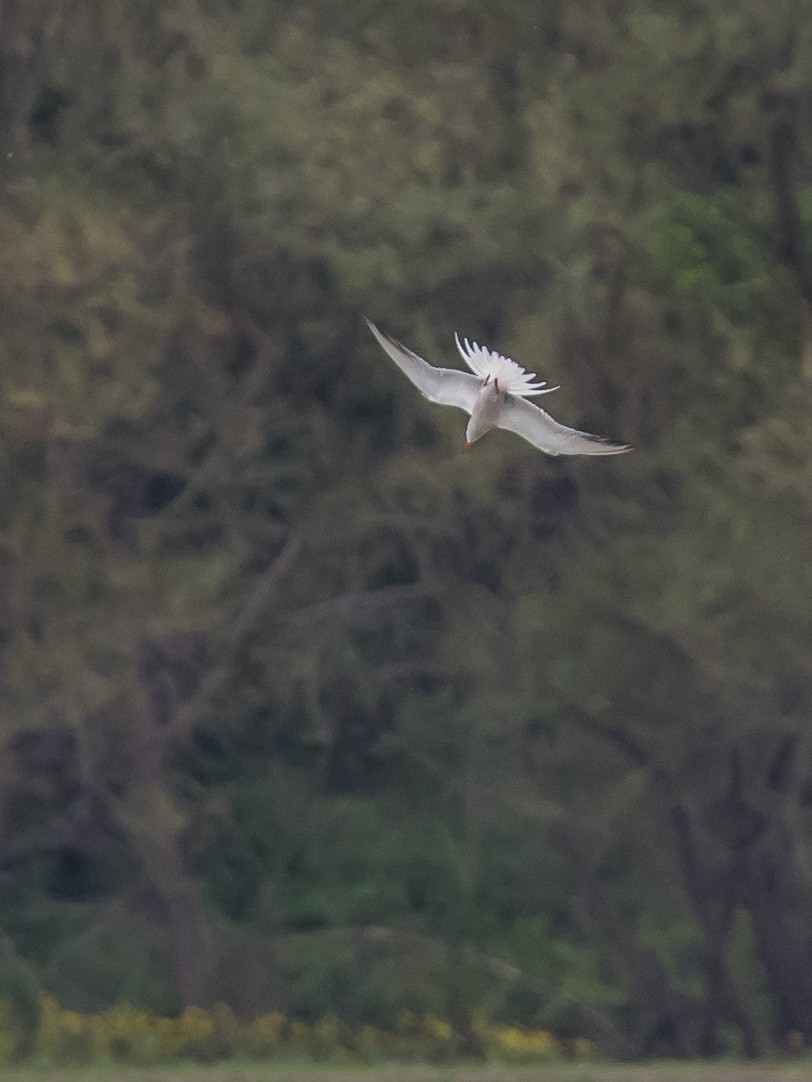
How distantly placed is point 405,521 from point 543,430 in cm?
863

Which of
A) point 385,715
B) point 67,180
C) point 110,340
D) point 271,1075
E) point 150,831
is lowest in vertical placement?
point 271,1075

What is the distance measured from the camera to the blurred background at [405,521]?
53.3 ft

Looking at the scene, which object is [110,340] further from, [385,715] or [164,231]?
[385,715]

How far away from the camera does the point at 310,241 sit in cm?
1675

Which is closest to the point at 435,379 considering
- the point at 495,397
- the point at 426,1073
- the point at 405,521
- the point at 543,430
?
the point at 495,397

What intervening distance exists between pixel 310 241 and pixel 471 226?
43.5 inches

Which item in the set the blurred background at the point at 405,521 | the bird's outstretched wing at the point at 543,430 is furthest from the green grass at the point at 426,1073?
the bird's outstretched wing at the point at 543,430

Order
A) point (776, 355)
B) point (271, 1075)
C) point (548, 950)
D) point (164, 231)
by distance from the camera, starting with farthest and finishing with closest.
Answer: point (548, 950)
point (164, 231)
point (776, 355)
point (271, 1075)

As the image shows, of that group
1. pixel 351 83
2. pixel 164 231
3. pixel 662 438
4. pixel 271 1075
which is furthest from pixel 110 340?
pixel 271 1075

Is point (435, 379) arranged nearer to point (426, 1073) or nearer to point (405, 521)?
point (426, 1073)

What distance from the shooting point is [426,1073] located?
14203 mm

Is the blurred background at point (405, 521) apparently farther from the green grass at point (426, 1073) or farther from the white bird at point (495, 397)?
the white bird at point (495, 397)

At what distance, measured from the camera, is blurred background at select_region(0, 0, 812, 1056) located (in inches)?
640

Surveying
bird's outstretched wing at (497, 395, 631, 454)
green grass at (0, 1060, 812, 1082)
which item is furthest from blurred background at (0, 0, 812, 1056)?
bird's outstretched wing at (497, 395, 631, 454)
